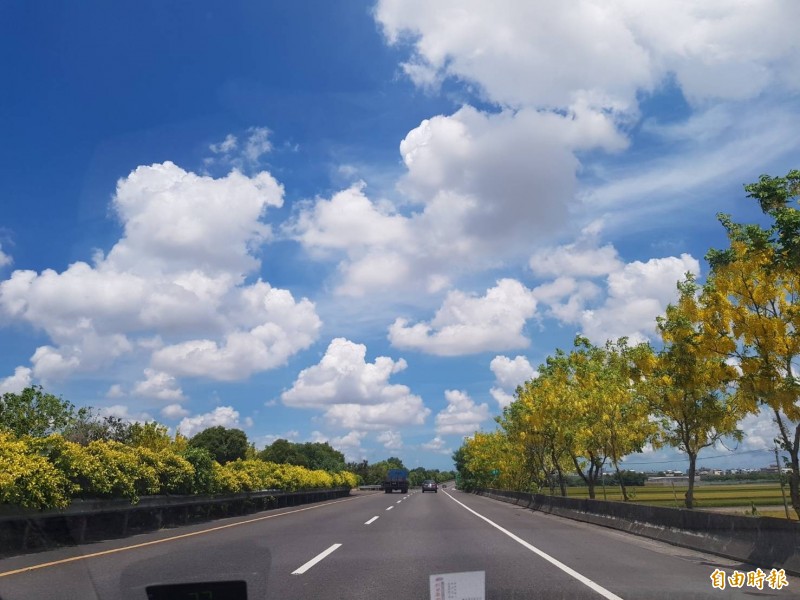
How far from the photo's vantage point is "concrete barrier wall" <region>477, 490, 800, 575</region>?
1052 cm

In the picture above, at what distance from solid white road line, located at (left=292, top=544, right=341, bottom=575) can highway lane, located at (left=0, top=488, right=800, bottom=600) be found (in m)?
0.02

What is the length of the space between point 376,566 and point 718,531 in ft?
22.6

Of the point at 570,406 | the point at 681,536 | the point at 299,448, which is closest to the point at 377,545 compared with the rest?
the point at 681,536

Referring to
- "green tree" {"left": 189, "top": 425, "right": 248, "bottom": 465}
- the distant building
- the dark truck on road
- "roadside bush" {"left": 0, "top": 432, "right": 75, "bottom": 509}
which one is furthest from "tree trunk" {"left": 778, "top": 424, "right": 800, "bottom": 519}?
"green tree" {"left": 189, "top": 425, "right": 248, "bottom": 465}

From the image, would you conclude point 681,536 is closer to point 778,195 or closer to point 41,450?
point 778,195

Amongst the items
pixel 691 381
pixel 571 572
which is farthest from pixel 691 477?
pixel 571 572

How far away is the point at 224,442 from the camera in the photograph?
106875 millimetres

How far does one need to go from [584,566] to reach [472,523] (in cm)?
1111

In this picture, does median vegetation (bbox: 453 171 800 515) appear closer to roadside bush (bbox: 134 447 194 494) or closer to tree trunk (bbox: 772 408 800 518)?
tree trunk (bbox: 772 408 800 518)

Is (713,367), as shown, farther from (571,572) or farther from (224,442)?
(224,442)

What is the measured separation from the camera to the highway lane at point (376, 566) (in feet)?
28.1

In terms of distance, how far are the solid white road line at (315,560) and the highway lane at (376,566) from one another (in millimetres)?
20

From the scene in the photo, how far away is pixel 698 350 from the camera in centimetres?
1597

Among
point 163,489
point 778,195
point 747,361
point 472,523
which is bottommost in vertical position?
point 472,523
